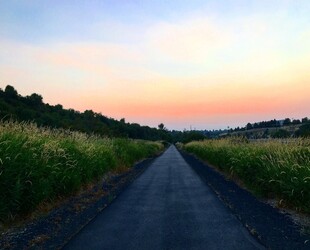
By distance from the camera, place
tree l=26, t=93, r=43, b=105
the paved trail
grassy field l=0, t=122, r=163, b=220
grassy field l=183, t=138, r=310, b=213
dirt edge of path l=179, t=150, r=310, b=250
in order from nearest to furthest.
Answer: the paved trail, dirt edge of path l=179, t=150, r=310, b=250, grassy field l=0, t=122, r=163, b=220, grassy field l=183, t=138, r=310, b=213, tree l=26, t=93, r=43, b=105

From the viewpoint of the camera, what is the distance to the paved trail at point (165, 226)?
7072 millimetres

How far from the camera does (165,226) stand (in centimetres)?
854

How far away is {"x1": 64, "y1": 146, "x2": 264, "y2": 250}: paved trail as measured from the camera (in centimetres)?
707

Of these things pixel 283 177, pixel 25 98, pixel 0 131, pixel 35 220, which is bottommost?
pixel 35 220

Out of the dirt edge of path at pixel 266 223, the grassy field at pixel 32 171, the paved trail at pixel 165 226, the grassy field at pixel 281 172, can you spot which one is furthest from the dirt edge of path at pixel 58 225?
the grassy field at pixel 281 172

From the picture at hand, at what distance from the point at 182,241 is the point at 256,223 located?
2515 millimetres

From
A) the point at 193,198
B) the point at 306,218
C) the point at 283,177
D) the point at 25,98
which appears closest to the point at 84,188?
the point at 193,198

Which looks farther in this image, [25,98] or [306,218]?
[25,98]

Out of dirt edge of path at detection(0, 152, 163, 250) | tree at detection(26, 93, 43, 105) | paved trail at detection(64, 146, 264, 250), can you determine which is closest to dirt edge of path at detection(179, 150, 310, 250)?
paved trail at detection(64, 146, 264, 250)

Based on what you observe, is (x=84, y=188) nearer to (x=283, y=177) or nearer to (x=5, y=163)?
(x=5, y=163)

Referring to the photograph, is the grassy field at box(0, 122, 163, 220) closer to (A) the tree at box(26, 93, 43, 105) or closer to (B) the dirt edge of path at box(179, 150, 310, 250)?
(B) the dirt edge of path at box(179, 150, 310, 250)

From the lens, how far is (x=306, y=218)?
967cm

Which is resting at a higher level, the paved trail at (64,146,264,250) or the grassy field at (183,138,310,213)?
the grassy field at (183,138,310,213)

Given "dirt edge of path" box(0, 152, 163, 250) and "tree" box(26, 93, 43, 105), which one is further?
"tree" box(26, 93, 43, 105)
